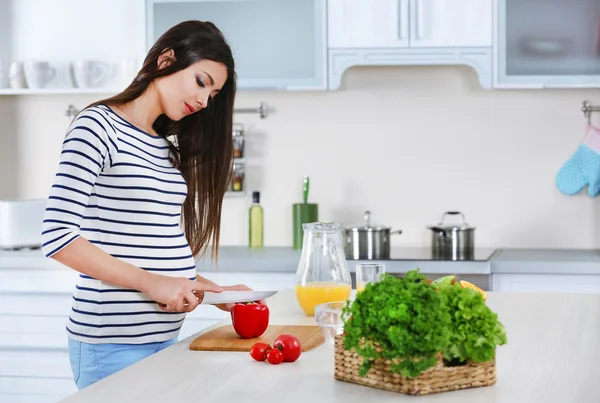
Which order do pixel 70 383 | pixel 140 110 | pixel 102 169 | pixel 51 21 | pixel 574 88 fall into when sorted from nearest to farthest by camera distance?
pixel 102 169
pixel 140 110
pixel 70 383
pixel 574 88
pixel 51 21

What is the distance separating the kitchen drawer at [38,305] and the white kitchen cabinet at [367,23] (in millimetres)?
1409

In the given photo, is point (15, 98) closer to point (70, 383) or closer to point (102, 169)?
point (70, 383)

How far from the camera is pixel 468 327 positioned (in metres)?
1.31

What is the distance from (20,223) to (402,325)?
8.59 ft

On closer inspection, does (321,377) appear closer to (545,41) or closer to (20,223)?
(545,41)

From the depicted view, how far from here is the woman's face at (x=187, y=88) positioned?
198cm

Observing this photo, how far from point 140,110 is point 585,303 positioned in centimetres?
114

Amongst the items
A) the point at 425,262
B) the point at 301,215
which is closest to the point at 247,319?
the point at 425,262

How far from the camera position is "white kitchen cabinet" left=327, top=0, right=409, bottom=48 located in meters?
3.36

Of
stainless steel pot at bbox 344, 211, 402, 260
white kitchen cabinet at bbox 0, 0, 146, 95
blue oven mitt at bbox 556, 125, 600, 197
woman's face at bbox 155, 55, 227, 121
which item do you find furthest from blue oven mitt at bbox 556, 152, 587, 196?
woman's face at bbox 155, 55, 227, 121

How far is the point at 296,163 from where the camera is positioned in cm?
380

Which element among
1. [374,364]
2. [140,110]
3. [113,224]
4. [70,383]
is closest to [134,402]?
[374,364]

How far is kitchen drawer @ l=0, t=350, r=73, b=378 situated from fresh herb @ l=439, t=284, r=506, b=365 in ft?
7.50

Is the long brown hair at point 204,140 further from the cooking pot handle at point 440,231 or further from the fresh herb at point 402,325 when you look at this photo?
the cooking pot handle at point 440,231
